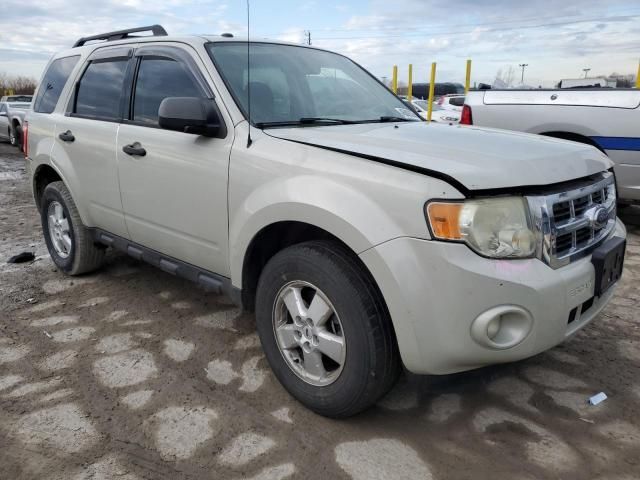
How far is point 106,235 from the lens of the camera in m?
4.07

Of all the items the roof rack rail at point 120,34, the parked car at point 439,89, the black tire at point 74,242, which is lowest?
the black tire at point 74,242

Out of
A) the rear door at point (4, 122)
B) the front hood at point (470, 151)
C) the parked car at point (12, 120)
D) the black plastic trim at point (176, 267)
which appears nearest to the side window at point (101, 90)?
the black plastic trim at point (176, 267)

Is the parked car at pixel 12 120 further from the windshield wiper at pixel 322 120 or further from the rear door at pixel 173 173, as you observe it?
the windshield wiper at pixel 322 120

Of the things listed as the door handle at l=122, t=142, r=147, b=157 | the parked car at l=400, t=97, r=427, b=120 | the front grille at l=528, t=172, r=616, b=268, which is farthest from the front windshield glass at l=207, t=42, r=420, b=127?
the front grille at l=528, t=172, r=616, b=268

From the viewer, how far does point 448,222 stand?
2064mm

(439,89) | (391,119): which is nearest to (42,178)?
(391,119)

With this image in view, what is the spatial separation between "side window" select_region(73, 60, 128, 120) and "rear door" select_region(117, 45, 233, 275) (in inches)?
8.6

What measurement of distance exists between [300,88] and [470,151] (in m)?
1.33

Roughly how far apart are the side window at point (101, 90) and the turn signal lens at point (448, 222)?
2.56m

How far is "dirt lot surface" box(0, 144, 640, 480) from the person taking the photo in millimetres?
2307

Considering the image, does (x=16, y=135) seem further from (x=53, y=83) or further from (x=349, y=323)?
(x=349, y=323)

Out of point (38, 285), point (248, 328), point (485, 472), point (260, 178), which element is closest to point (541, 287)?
point (485, 472)

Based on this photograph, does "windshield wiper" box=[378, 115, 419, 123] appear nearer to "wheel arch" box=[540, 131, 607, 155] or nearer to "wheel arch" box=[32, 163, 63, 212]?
"wheel arch" box=[32, 163, 63, 212]

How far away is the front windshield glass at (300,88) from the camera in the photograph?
3.05m
